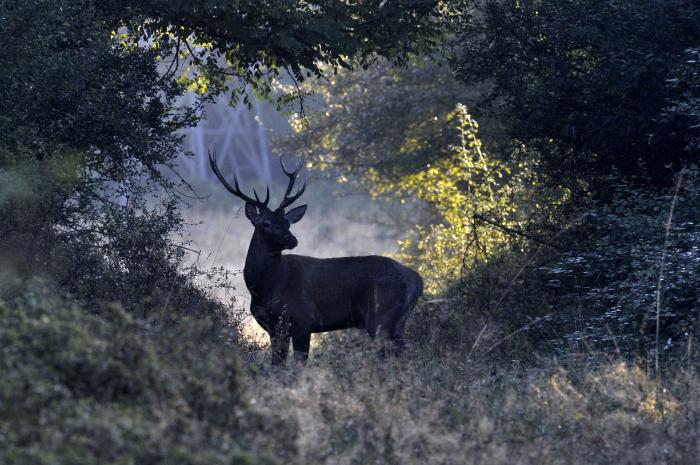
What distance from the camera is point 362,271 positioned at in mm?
12648

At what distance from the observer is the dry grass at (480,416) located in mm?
6867

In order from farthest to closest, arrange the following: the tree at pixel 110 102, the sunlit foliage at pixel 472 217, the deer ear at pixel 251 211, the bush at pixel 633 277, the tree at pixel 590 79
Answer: the sunlit foliage at pixel 472 217
the tree at pixel 590 79
the deer ear at pixel 251 211
the bush at pixel 633 277
the tree at pixel 110 102

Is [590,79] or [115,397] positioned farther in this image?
[590,79]

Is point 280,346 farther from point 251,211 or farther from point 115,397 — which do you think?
point 115,397

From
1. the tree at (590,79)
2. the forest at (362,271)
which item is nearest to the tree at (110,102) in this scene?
the forest at (362,271)

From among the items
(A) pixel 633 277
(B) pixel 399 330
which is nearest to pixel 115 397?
(B) pixel 399 330

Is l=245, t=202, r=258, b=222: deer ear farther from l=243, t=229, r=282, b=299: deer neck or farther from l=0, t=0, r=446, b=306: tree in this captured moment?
l=0, t=0, r=446, b=306: tree

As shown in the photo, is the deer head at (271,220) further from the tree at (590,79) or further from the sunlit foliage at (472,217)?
the tree at (590,79)

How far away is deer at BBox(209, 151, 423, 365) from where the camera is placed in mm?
12391

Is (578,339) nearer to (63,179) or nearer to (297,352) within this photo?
(297,352)

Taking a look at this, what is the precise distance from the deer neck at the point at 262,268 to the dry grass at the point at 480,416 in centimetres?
356

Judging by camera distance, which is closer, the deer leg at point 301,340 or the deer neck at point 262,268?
the deer leg at point 301,340

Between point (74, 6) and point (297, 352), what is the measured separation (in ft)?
15.0

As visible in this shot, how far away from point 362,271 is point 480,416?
204 inches
